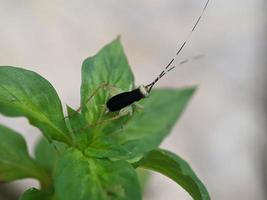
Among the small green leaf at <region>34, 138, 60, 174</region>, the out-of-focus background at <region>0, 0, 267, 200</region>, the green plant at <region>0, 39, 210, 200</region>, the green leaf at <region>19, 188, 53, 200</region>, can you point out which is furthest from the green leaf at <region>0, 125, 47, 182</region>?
the out-of-focus background at <region>0, 0, 267, 200</region>

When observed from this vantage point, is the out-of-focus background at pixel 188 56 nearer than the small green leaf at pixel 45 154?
No

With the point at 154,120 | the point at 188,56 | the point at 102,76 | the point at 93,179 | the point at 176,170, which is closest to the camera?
the point at 93,179

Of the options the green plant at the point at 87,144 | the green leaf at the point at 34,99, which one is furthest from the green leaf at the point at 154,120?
the green leaf at the point at 34,99

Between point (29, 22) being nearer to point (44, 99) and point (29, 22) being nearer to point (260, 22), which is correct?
point (260, 22)

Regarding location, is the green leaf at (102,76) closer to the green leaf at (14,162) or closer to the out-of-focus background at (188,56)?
the green leaf at (14,162)

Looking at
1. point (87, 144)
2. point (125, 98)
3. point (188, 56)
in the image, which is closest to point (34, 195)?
point (87, 144)

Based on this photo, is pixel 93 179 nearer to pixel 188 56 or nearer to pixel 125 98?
pixel 125 98

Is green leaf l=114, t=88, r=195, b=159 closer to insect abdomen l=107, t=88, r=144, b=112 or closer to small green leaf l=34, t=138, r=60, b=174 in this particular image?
insect abdomen l=107, t=88, r=144, b=112
